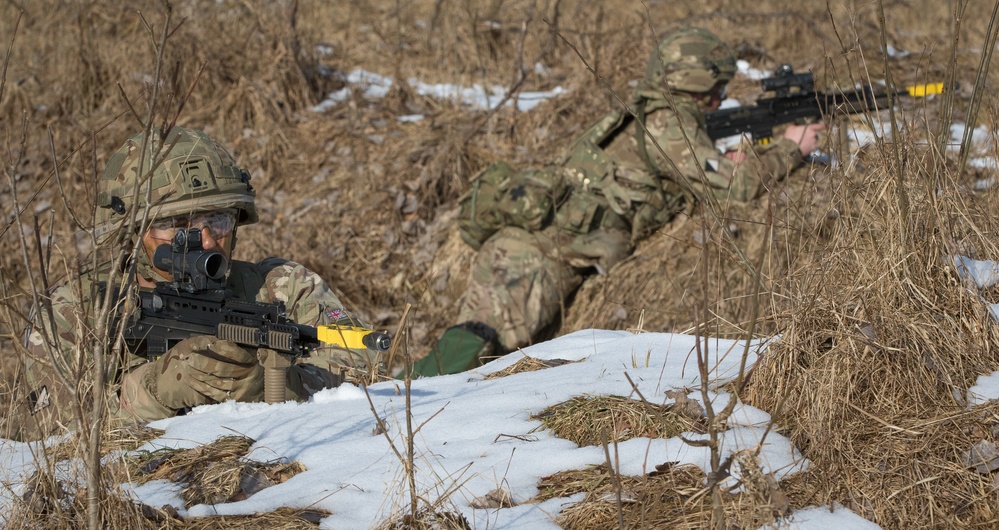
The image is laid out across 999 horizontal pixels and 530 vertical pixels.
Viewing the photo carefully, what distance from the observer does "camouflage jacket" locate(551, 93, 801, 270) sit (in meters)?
6.78

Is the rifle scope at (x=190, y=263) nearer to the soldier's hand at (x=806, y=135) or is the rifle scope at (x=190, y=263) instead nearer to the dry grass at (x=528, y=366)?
the dry grass at (x=528, y=366)

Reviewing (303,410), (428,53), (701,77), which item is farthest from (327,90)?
(303,410)

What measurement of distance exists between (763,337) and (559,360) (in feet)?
2.63

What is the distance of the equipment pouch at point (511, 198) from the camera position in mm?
6750

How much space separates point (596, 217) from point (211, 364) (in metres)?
4.10

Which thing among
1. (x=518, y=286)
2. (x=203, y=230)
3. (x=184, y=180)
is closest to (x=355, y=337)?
(x=203, y=230)

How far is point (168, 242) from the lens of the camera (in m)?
3.61

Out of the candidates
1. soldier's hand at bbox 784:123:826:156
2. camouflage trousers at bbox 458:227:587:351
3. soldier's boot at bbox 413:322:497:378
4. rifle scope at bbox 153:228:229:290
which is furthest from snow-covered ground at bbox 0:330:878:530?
soldier's hand at bbox 784:123:826:156

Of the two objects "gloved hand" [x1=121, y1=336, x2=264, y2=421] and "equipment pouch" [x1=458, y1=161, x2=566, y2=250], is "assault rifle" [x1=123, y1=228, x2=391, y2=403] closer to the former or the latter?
"gloved hand" [x1=121, y1=336, x2=264, y2=421]

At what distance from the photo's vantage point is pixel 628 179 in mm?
6902

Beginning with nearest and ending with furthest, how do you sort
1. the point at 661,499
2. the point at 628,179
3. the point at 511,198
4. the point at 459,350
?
the point at 661,499 < the point at 459,350 < the point at 511,198 < the point at 628,179

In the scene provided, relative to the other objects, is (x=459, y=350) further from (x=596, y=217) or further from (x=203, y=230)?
(x=203, y=230)

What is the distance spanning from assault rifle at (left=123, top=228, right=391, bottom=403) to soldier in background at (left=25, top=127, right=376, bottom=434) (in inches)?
2.5

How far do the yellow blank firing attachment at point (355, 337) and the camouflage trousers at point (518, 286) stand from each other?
357 centimetres
